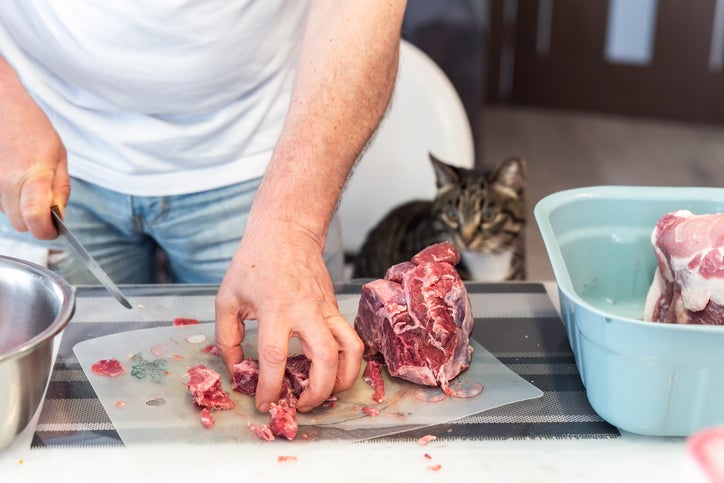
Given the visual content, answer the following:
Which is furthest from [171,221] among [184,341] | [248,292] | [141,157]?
[248,292]

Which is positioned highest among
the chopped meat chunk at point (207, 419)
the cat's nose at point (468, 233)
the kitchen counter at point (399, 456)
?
the chopped meat chunk at point (207, 419)

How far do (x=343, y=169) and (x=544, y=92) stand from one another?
3.98 meters

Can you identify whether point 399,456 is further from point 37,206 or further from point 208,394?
point 37,206

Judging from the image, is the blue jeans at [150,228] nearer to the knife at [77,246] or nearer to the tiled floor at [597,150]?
the knife at [77,246]

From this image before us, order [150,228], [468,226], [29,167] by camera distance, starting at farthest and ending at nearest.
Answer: [468,226], [150,228], [29,167]

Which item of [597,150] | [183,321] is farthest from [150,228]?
[597,150]

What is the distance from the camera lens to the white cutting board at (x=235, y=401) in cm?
96

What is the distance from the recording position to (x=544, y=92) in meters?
4.93

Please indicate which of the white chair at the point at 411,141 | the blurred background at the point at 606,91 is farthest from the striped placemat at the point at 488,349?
the blurred background at the point at 606,91

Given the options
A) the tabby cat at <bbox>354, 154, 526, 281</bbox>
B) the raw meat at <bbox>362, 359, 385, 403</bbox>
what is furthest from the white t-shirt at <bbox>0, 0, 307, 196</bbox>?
the tabby cat at <bbox>354, 154, 526, 281</bbox>

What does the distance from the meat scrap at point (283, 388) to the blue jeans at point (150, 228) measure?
406mm

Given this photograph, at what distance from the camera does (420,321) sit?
104 cm

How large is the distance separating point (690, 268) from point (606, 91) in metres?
4.00

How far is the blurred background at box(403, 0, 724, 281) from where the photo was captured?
4148mm
